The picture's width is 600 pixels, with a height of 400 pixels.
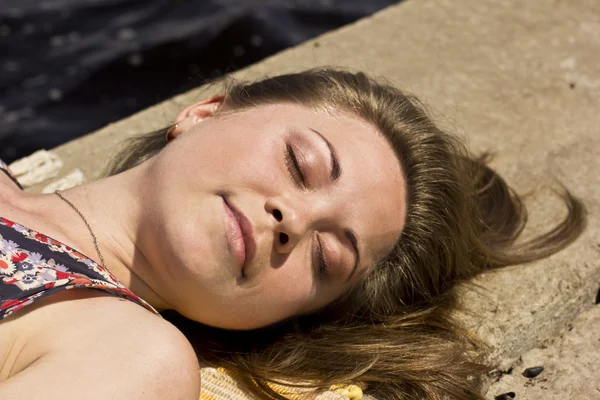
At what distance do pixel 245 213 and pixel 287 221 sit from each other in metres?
0.14

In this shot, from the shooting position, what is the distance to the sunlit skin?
2.50 m

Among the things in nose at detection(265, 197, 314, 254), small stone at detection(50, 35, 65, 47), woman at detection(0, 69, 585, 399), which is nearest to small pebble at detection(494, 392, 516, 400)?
woman at detection(0, 69, 585, 399)

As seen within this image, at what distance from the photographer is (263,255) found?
98.7 inches

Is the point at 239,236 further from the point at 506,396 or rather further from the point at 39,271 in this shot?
the point at 506,396

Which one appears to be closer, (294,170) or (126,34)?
(294,170)

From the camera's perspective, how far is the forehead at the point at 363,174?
266 cm

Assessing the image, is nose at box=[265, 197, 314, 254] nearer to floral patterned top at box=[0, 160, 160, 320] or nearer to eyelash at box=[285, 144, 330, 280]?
eyelash at box=[285, 144, 330, 280]

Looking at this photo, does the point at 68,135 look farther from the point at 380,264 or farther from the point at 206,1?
the point at 380,264

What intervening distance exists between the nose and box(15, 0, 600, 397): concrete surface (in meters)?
0.90

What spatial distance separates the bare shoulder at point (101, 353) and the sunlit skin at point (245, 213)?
29 cm

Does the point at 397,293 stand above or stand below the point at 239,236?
below

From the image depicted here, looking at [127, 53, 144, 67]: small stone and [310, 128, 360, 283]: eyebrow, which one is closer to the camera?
[310, 128, 360, 283]: eyebrow

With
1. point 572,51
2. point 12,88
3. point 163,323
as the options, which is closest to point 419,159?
point 163,323

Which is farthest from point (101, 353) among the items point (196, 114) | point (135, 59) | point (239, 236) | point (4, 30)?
point (4, 30)
